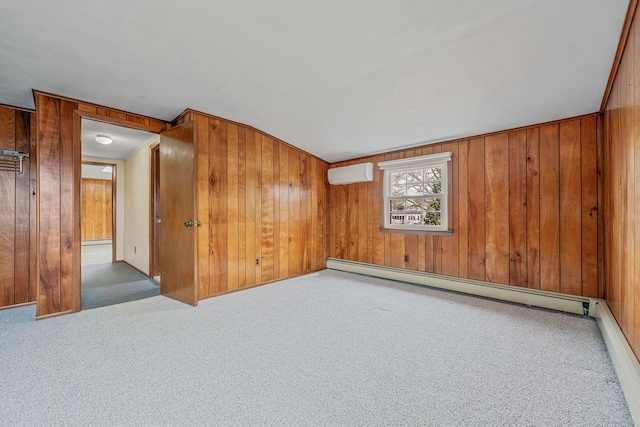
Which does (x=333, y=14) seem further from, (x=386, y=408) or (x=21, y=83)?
(x=21, y=83)

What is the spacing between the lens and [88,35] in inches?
71.4

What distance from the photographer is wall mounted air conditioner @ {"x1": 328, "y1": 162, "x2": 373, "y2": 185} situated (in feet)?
13.8

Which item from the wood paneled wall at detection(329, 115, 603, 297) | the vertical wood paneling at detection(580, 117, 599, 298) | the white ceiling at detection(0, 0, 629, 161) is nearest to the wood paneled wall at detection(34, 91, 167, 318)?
the white ceiling at detection(0, 0, 629, 161)

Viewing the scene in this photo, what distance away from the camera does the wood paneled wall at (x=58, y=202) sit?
2.56 meters

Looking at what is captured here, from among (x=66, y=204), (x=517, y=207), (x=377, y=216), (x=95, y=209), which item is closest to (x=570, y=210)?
(x=517, y=207)

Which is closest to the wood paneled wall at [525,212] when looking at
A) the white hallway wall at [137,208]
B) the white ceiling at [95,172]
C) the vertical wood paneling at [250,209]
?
the vertical wood paneling at [250,209]

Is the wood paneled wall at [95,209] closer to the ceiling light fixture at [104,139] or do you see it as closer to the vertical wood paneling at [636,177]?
the ceiling light fixture at [104,139]

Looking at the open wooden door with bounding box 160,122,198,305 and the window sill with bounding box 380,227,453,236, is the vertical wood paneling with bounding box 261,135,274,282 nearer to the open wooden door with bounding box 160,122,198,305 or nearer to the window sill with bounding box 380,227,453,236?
the open wooden door with bounding box 160,122,198,305

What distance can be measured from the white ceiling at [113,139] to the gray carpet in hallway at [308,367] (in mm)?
2287

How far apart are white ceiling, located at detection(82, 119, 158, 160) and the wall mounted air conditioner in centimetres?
274

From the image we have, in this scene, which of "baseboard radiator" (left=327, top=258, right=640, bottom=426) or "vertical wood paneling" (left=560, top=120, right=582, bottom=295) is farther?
"vertical wood paneling" (left=560, top=120, right=582, bottom=295)

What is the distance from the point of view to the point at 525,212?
2.95 m

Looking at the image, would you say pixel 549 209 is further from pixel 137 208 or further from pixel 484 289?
pixel 137 208

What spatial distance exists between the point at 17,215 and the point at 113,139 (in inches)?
67.0
